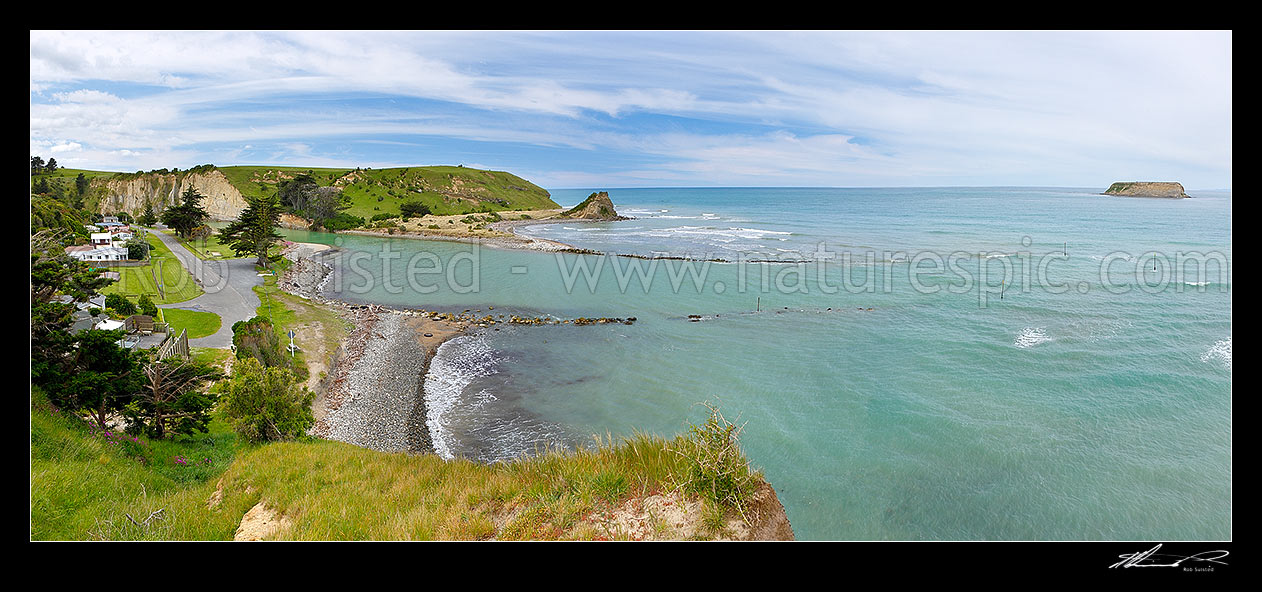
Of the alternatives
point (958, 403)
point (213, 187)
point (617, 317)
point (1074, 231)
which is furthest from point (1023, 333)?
point (213, 187)

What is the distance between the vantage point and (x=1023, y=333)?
2203 centimetres

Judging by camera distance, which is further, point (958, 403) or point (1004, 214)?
point (1004, 214)

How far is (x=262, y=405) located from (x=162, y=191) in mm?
67969

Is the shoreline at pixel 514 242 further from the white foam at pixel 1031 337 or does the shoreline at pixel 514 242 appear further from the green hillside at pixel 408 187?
the white foam at pixel 1031 337

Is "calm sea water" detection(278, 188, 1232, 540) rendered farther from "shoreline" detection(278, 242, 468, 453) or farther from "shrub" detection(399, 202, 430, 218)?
"shrub" detection(399, 202, 430, 218)

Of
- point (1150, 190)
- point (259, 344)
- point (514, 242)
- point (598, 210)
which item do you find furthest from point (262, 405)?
point (1150, 190)

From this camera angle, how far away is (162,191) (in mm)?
58375

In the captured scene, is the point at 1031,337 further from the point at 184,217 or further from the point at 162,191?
the point at 162,191

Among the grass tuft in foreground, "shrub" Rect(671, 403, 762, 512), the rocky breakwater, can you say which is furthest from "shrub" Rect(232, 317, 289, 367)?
the rocky breakwater

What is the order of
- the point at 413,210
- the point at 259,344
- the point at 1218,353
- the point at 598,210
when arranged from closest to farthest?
the point at 259,344 → the point at 1218,353 → the point at 413,210 → the point at 598,210

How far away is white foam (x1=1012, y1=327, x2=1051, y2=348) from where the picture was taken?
20734mm
